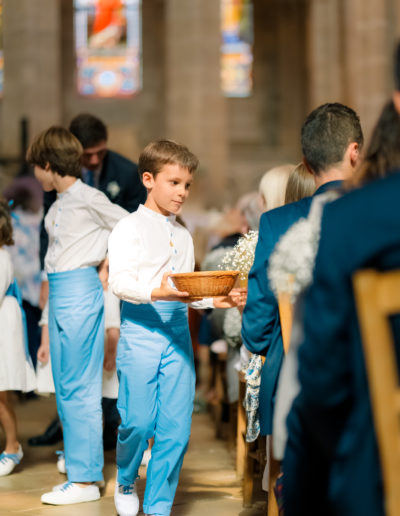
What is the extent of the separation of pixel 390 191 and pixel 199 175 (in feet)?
43.5

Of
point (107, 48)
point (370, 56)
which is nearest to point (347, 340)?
point (370, 56)

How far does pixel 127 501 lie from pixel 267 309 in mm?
1260

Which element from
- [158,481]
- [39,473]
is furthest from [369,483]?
[39,473]

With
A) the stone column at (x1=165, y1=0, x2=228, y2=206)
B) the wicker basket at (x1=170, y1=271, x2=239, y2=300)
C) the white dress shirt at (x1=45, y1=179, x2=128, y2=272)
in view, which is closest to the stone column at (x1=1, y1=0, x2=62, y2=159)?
the stone column at (x1=165, y1=0, x2=228, y2=206)

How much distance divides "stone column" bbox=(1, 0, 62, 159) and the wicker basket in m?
13.8

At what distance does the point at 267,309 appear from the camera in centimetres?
272

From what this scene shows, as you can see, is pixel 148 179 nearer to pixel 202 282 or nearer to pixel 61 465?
pixel 202 282

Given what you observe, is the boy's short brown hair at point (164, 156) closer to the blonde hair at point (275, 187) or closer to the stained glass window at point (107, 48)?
the blonde hair at point (275, 187)

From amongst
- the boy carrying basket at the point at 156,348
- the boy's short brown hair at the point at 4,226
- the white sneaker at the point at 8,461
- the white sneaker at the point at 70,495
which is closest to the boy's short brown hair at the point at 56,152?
the boy's short brown hair at the point at 4,226

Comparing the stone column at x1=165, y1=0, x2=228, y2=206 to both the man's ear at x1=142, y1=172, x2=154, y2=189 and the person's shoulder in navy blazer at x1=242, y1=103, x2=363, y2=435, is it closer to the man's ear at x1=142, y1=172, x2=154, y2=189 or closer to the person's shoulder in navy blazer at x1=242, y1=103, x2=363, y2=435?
the man's ear at x1=142, y1=172, x2=154, y2=189

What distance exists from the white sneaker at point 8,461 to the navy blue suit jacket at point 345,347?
312 cm

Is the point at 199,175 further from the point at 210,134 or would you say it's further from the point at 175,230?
the point at 175,230

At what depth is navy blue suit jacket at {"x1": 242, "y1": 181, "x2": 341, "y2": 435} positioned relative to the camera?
2699 mm

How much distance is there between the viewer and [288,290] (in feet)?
7.52
